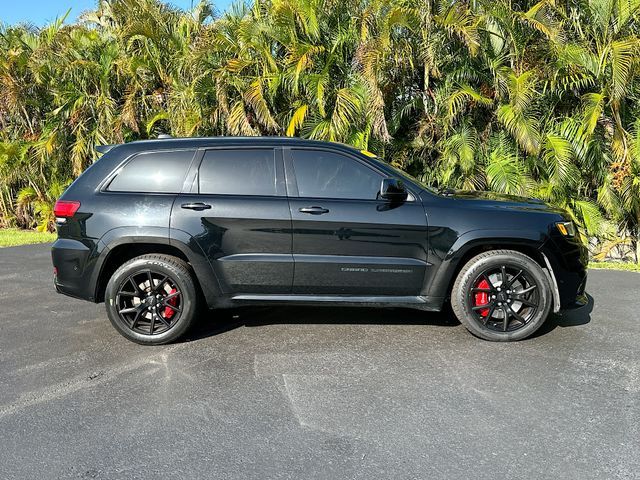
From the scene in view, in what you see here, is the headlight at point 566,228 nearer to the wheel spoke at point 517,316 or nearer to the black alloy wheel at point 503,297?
the black alloy wheel at point 503,297

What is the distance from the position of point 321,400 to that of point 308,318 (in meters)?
1.84

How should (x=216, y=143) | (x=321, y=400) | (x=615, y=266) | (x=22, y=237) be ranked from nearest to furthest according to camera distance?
1. (x=321, y=400)
2. (x=216, y=143)
3. (x=615, y=266)
4. (x=22, y=237)

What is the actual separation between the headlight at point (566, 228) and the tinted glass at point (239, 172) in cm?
251

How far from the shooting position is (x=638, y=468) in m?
2.71

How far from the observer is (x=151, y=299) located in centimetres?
458

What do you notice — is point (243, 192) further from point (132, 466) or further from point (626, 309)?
point (626, 309)

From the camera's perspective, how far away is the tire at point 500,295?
14.9 ft

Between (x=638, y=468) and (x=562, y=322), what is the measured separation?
2561mm

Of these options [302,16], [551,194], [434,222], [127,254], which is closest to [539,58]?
[551,194]

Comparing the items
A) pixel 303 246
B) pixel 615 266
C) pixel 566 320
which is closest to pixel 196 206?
pixel 303 246

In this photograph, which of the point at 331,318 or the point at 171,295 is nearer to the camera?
the point at 171,295

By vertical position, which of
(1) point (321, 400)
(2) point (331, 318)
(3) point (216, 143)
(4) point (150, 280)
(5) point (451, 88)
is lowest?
(1) point (321, 400)

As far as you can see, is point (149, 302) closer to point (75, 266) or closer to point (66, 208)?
point (75, 266)

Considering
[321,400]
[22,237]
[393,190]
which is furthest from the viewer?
[22,237]
